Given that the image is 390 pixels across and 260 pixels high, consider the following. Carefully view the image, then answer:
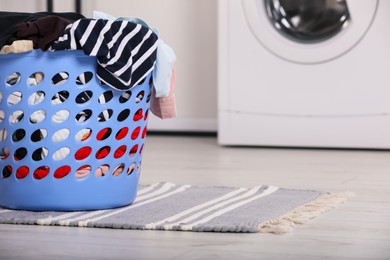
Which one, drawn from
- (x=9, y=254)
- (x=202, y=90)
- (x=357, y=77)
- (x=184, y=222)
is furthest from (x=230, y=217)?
(x=202, y=90)

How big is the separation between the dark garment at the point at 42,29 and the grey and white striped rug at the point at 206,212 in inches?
12.2

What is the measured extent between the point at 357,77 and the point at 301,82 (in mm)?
178

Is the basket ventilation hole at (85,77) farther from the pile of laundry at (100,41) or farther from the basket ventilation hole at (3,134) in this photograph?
the basket ventilation hole at (3,134)

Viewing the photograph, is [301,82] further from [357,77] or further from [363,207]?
[363,207]

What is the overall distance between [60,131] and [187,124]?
173 centimetres

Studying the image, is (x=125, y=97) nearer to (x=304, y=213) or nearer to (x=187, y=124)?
(x=304, y=213)

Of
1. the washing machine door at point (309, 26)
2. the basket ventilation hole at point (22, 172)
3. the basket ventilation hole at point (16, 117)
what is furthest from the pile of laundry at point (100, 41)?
the washing machine door at point (309, 26)

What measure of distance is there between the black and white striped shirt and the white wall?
5.42 ft

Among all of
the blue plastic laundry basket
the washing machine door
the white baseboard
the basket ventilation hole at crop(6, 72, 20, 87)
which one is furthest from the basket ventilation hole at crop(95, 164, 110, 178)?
the white baseboard

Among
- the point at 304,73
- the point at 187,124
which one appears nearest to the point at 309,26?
the point at 304,73

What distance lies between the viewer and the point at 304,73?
2.86 meters

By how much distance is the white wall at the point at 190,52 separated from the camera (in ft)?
10.7

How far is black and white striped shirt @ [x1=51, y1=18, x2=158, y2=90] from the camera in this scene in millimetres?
1584

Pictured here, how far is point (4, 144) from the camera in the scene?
1.65 meters
